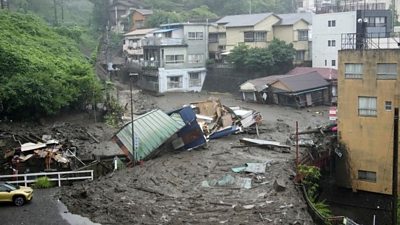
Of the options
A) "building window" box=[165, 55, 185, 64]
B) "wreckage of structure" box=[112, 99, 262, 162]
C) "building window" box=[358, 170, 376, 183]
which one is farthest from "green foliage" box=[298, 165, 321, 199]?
"building window" box=[165, 55, 185, 64]

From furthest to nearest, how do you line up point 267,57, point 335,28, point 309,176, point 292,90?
1. point 267,57
2. point 335,28
3. point 292,90
4. point 309,176

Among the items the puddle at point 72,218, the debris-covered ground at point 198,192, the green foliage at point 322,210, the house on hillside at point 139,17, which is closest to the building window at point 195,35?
the house on hillside at point 139,17

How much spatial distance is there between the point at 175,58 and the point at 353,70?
24.9 meters

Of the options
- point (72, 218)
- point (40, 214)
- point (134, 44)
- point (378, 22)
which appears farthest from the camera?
point (134, 44)

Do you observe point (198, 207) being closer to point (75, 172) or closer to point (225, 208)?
point (225, 208)

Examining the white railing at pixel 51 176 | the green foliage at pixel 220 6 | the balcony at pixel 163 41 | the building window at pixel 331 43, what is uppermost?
the green foliage at pixel 220 6

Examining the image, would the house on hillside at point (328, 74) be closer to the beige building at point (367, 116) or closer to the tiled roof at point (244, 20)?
the tiled roof at point (244, 20)

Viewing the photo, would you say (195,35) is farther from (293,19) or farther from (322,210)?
(322,210)

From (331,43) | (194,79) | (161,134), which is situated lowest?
(161,134)

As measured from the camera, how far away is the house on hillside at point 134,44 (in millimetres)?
53972

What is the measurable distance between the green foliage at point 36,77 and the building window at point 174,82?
1090 cm

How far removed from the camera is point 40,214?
17359 millimetres

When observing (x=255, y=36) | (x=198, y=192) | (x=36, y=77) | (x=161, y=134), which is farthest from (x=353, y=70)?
(x=255, y=36)

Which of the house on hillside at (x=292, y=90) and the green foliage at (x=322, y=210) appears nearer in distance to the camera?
the green foliage at (x=322, y=210)
